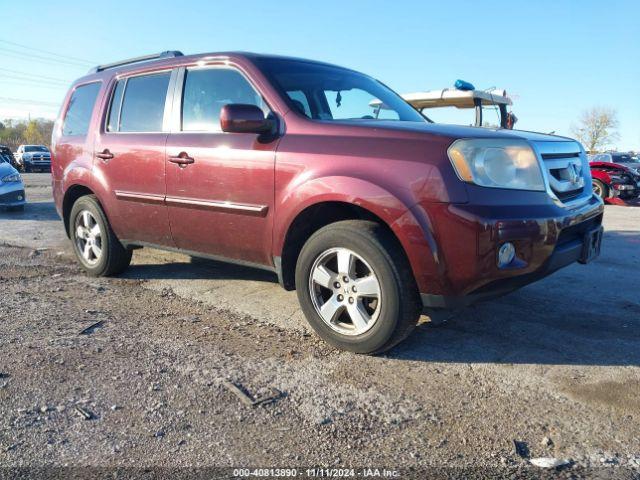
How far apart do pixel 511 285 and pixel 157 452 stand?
1.99 meters

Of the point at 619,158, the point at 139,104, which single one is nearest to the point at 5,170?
the point at 139,104

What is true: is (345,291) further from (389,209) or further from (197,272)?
(197,272)

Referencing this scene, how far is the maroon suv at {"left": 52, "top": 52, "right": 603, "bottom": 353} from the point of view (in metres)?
2.93

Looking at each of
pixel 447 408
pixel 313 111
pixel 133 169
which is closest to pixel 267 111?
pixel 313 111

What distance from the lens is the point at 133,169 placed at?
4.53m

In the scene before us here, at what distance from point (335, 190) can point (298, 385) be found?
1.12 m

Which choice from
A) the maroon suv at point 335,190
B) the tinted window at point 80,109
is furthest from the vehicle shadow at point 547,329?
the tinted window at point 80,109

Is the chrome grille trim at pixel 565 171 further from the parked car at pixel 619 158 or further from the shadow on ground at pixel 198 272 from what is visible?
the parked car at pixel 619 158

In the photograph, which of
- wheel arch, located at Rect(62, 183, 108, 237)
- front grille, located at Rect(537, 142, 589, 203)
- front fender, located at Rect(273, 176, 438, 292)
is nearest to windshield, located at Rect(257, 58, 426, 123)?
front fender, located at Rect(273, 176, 438, 292)

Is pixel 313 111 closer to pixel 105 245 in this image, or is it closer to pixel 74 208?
pixel 105 245

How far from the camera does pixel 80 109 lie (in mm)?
5504

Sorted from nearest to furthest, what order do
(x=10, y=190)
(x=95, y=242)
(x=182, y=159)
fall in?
1. (x=182, y=159)
2. (x=95, y=242)
3. (x=10, y=190)

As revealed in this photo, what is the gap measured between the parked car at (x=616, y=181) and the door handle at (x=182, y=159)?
14.0 meters

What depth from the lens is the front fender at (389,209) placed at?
2.95 m
